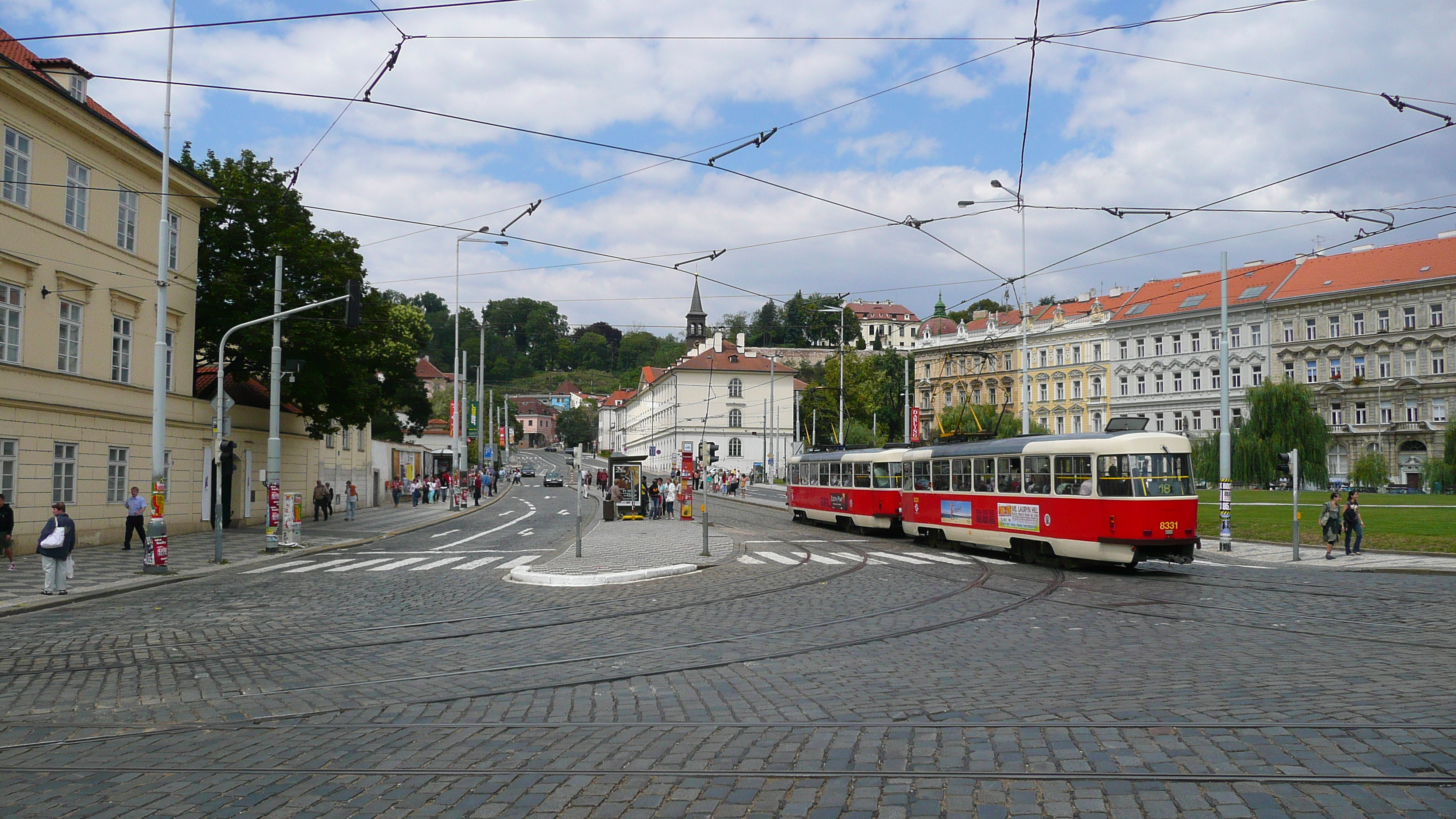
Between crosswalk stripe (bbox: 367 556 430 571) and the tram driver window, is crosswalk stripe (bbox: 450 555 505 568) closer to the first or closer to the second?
crosswalk stripe (bbox: 367 556 430 571)

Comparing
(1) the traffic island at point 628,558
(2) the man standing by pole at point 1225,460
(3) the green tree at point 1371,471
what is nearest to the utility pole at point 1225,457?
(2) the man standing by pole at point 1225,460

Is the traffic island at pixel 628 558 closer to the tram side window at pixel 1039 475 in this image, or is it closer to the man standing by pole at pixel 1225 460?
the tram side window at pixel 1039 475

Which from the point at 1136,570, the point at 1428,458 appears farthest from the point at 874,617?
the point at 1428,458

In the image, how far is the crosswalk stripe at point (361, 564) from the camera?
2117 cm

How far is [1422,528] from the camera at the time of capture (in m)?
28.3

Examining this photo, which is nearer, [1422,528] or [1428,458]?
[1422,528]

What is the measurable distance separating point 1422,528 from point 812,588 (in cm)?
2158

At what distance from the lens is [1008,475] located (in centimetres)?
2312

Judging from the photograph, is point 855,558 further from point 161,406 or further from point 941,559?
point 161,406

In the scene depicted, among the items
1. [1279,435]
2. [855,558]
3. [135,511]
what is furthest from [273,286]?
[1279,435]

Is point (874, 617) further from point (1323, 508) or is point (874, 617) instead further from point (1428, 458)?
point (1428, 458)

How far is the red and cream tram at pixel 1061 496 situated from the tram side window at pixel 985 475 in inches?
1.1

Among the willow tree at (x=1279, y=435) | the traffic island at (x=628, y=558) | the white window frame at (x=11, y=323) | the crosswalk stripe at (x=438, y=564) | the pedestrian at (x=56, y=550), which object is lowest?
the crosswalk stripe at (x=438, y=564)

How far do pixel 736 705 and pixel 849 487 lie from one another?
1051 inches
